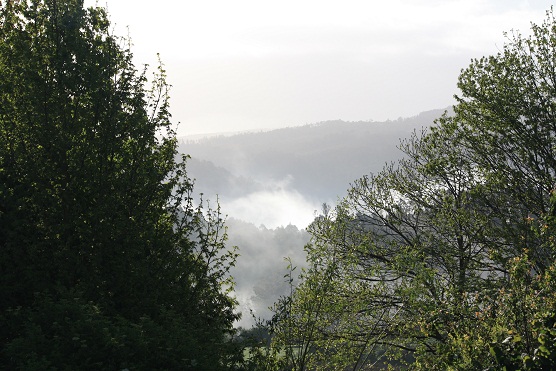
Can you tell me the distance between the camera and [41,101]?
1343 cm

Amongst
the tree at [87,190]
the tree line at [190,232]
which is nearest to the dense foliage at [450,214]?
the tree line at [190,232]

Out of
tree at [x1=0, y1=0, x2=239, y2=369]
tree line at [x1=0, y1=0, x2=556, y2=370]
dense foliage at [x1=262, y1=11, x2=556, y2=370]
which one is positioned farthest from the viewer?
dense foliage at [x1=262, y1=11, x2=556, y2=370]

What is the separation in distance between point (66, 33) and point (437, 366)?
13.0 meters

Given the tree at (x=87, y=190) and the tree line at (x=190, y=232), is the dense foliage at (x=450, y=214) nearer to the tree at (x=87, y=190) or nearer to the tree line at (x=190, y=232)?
the tree line at (x=190, y=232)

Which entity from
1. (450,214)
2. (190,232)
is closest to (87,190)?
(190,232)

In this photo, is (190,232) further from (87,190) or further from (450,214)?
(450,214)

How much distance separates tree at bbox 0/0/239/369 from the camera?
12.4 metres

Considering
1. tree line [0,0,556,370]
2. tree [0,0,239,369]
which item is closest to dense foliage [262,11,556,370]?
tree line [0,0,556,370]

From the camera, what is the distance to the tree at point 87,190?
12.4 m

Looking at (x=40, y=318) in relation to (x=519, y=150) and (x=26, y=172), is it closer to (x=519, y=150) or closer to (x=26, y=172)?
(x=26, y=172)

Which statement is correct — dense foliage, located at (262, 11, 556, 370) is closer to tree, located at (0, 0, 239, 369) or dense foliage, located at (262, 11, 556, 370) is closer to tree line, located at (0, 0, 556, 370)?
tree line, located at (0, 0, 556, 370)

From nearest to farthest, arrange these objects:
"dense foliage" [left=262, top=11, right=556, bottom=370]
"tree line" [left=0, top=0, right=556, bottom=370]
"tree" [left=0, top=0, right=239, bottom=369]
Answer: "tree line" [left=0, top=0, right=556, bottom=370] < "tree" [left=0, top=0, right=239, bottom=369] < "dense foliage" [left=262, top=11, right=556, bottom=370]

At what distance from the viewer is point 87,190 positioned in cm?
1340

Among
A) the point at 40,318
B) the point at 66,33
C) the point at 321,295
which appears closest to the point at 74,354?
the point at 40,318
